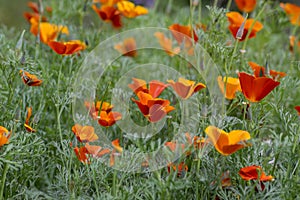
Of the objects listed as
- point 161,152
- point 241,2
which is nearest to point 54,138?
point 161,152

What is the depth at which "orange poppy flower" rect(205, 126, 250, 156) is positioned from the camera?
1.04 m

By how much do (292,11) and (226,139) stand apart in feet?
3.38

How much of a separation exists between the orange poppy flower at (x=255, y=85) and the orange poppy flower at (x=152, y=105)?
7.1 inches

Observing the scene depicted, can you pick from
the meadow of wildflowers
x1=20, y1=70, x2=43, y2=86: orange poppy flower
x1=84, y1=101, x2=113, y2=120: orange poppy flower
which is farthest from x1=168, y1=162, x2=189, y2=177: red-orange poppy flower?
x1=20, y1=70, x2=43, y2=86: orange poppy flower

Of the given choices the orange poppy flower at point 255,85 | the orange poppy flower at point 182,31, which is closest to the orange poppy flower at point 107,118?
the orange poppy flower at point 255,85

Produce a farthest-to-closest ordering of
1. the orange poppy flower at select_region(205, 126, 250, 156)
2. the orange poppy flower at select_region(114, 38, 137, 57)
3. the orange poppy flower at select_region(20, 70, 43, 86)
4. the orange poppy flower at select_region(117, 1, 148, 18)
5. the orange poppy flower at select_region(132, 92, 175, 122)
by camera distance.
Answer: the orange poppy flower at select_region(114, 38, 137, 57) < the orange poppy flower at select_region(117, 1, 148, 18) < the orange poppy flower at select_region(20, 70, 43, 86) < the orange poppy flower at select_region(132, 92, 175, 122) < the orange poppy flower at select_region(205, 126, 250, 156)

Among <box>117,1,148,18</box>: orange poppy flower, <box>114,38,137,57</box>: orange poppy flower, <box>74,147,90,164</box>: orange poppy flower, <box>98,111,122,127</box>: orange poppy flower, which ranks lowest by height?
<box>114,38,137,57</box>: orange poppy flower

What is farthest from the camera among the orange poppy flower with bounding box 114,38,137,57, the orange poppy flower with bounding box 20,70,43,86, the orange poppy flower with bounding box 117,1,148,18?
the orange poppy flower with bounding box 114,38,137,57

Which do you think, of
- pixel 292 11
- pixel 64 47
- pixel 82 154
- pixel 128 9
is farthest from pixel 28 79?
pixel 292 11

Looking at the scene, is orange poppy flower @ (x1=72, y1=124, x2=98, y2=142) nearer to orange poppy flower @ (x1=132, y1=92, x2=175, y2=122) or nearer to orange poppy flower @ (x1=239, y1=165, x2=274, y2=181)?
orange poppy flower @ (x1=132, y1=92, x2=175, y2=122)

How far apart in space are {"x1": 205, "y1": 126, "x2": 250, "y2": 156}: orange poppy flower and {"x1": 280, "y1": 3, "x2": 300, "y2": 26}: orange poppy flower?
37.8 inches

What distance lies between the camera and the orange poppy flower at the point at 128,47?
1975 mm

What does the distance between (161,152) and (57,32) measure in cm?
78

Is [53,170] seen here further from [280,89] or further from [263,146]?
[280,89]
